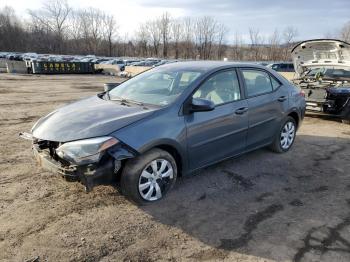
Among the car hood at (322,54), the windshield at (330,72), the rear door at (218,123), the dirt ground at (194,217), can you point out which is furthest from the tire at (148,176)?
the windshield at (330,72)

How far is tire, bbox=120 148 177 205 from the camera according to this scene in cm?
339

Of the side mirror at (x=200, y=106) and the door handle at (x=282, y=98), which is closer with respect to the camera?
the side mirror at (x=200, y=106)

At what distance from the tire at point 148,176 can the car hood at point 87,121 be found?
441mm

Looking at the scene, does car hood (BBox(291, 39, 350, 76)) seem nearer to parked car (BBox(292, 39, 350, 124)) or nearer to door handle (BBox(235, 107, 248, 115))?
parked car (BBox(292, 39, 350, 124))

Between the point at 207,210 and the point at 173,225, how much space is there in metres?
0.51

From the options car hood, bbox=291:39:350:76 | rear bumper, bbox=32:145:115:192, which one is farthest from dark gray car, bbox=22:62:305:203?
car hood, bbox=291:39:350:76

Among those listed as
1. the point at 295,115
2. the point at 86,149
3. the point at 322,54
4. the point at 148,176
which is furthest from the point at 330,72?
the point at 86,149

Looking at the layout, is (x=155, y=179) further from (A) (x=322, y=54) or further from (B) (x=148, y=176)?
(A) (x=322, y=54)

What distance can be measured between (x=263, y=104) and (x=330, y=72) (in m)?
5.68

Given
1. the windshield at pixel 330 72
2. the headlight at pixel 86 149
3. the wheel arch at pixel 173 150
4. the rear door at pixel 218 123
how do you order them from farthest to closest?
the windshield at pixel 330 72 < the rear door at pixel 218 123 < the wheel arch at pixel 173 150 < the headlight at pixel 86 149

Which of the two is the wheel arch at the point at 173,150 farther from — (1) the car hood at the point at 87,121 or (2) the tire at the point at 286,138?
(2) the tire at the point at 286,138

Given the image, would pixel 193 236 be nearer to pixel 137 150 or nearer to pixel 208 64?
pixel 137 150

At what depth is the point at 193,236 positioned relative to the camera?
3.14 meters

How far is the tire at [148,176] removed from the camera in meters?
3.39
